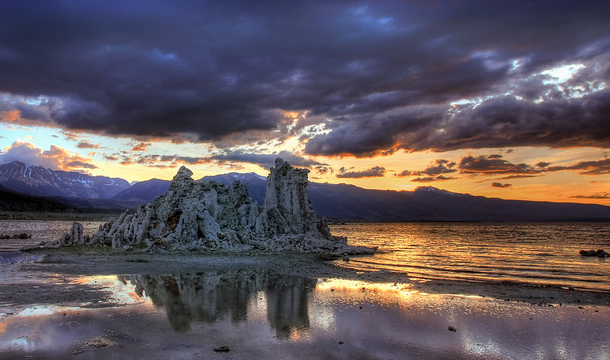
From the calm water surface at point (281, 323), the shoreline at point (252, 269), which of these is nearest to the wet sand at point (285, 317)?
the calm water surface at point (281, 323)

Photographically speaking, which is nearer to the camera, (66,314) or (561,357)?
(561,357)

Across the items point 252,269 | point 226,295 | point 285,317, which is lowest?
point 252,269

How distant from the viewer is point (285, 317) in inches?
506

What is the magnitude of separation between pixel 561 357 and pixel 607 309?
25.2 ft

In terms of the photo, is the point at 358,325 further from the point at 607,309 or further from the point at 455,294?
the point at 607,309

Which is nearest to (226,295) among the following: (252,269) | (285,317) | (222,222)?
(285,317)

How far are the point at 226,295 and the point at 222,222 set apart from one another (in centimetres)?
2330

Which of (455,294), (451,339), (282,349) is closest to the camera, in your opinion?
(282,349)

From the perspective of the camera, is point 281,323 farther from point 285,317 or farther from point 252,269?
point 252,269

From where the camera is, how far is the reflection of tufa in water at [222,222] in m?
34.7

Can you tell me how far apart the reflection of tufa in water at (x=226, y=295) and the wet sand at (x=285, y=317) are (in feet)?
0.16

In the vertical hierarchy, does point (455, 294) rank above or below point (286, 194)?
below

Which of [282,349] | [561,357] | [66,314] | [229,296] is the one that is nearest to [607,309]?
[561,357]

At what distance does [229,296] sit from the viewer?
15.9 meters
